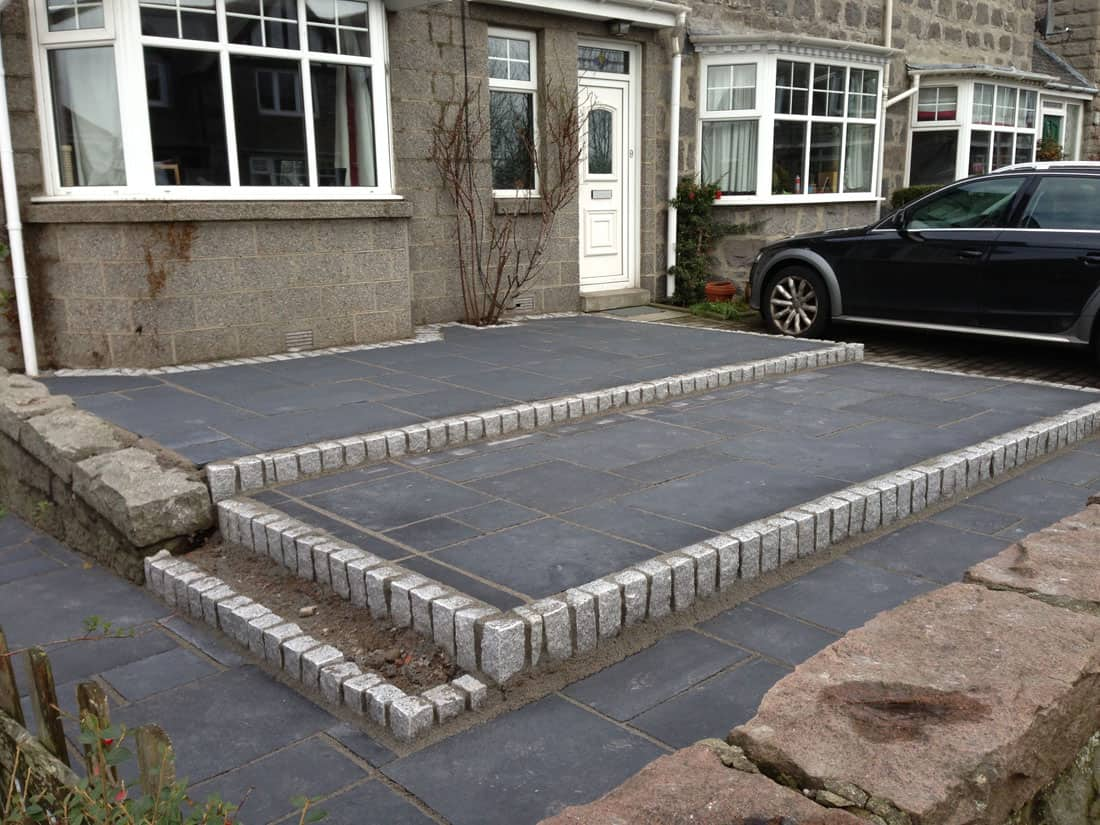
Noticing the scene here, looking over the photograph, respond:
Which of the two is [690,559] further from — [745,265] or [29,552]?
[745,265]

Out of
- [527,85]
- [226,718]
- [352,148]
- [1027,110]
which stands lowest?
[226,718]

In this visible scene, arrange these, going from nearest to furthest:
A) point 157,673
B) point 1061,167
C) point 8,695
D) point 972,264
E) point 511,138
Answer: point 8,695, point 157,673, point 1061,167, point 972,264, point 511,138

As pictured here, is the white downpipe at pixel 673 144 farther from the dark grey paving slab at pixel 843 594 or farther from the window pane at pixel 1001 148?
the dark grey paving slab at pixel 843 594

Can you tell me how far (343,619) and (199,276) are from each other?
4.89 metres

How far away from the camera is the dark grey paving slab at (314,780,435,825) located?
2.70 metres

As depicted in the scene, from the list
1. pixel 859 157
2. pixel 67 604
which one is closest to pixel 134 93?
pixel 67 604

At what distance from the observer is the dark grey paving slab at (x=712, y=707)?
308 cm

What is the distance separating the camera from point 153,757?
2.01 metres

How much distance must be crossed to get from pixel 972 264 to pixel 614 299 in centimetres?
424

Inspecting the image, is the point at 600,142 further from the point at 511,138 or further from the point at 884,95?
the point at 884,95

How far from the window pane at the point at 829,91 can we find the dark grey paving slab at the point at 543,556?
1069 cm

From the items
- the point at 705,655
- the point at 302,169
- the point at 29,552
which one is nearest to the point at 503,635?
the point at 705,655

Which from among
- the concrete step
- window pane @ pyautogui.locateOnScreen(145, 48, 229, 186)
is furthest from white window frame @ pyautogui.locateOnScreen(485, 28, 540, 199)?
window pane @ pyautogui.locateOnScreen(145, 48, 229, 186)

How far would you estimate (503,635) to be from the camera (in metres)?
3.33
